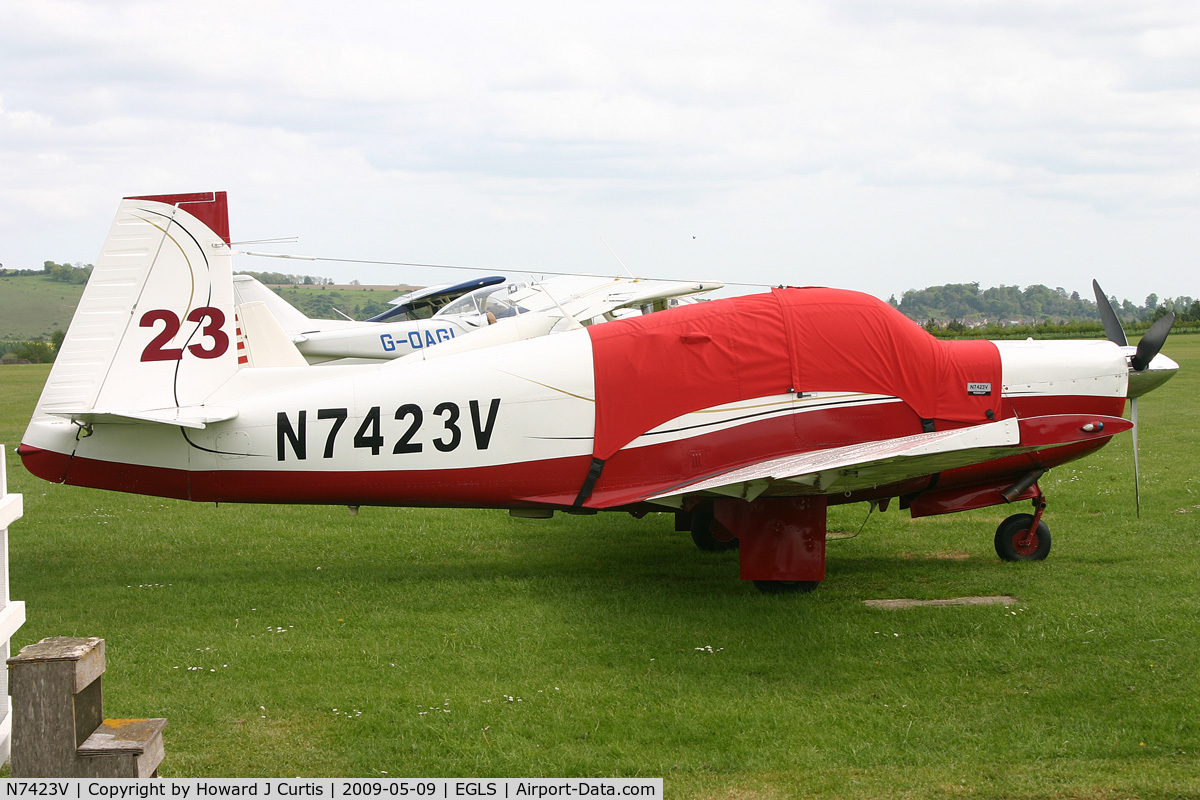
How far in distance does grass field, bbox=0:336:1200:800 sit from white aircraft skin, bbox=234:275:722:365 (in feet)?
13.9

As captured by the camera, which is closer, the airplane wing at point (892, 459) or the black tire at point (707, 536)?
the airplane wing at point (892, 459)

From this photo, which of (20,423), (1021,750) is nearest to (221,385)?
(1021,750)

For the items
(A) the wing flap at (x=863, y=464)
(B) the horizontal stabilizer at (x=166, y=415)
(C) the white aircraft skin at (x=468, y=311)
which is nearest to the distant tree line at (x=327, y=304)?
(C) the white aircraft skin at (x=468, y=311)

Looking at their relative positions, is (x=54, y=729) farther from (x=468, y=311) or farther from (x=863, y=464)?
(x=468, y=311)

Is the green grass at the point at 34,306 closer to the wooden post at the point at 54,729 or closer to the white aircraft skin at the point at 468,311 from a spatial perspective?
the white aircraft skin at the point at 468,311

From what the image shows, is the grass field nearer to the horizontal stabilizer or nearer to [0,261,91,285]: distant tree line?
the horizontal stabilizer

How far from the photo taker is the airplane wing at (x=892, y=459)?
A: 19.8ft

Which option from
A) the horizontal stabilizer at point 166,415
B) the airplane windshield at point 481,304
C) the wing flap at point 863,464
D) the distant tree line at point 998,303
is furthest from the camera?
the distant tree line at point 998,303

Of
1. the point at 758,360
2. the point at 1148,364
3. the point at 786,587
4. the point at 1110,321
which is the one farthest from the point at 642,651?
the point at 1110,321

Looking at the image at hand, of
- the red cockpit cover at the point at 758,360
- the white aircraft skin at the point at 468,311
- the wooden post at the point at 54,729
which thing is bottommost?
the wooden post at the point at 54,729

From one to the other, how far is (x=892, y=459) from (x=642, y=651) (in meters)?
2.02

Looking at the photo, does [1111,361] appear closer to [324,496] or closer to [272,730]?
[324,496]

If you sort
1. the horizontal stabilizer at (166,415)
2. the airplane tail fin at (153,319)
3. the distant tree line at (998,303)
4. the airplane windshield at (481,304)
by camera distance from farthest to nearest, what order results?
the distant tree line at (998,303) → the airplane windshield at (481,304) → the airplane tail fin at (153,319) → the horizontal stabilizer at (166,415)

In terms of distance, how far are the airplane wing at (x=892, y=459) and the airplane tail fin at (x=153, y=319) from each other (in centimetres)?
372
